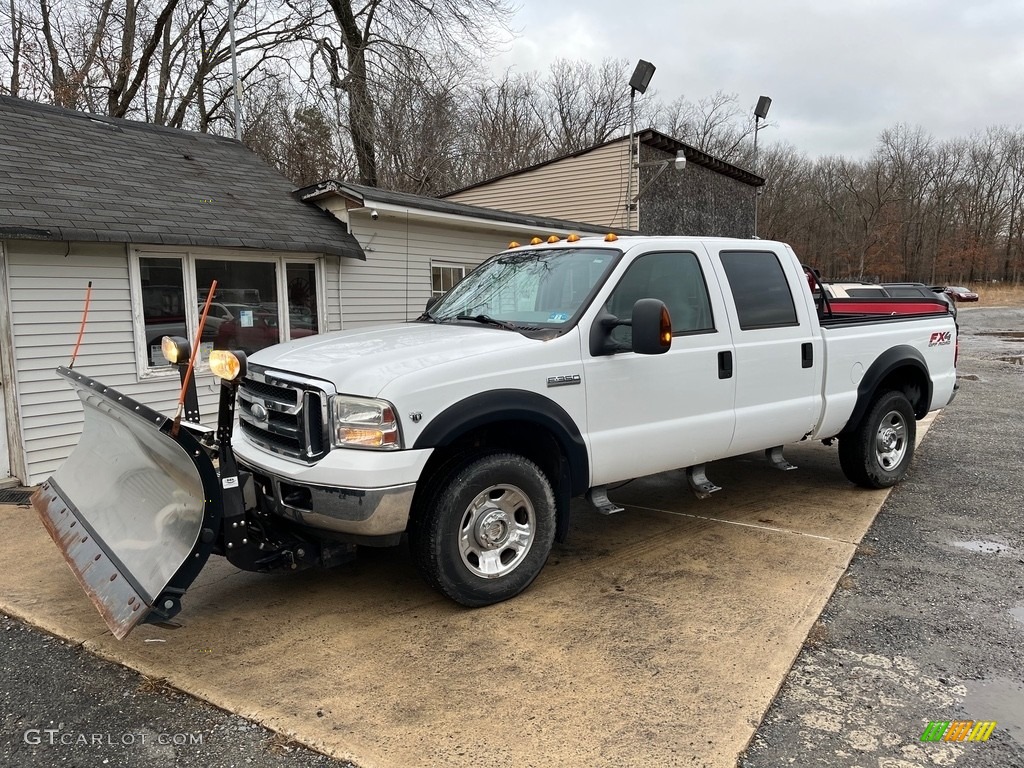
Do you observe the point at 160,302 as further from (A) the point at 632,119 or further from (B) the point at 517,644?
(A) the point at 632,119

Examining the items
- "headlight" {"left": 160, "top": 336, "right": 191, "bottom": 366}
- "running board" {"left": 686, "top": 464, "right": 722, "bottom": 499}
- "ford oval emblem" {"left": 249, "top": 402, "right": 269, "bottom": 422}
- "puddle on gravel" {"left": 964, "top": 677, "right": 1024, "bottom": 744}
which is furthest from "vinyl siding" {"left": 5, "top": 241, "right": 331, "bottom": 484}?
"puddle on gravel" {"left": 964, "top": 677, "right": 1024, "bottom": 744}

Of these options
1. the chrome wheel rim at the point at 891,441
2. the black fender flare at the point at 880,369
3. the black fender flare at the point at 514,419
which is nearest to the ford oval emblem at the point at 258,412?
the black fender flare at the point at 514,419

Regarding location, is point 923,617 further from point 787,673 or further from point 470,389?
point 470,389

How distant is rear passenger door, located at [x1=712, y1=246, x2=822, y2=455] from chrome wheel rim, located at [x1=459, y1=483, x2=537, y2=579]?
5.51ft

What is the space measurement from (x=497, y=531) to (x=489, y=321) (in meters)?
1.27

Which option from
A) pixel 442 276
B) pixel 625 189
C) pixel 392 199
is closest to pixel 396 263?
pixel 442 276

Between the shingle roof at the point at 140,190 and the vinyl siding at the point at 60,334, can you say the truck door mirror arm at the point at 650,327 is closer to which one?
the vinyl siding at the point at 60,334

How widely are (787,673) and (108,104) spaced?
25468 millimetres

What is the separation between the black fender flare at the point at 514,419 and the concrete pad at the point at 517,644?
2.56ft

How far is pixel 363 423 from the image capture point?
3336mm

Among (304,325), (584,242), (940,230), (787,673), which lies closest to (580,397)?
(584,242)

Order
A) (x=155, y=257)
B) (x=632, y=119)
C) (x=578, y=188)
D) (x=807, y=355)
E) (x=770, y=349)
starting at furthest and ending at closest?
(x=578, y=188) → (x=632, y=119) → (x=155, y=257) → (x=807, y=355) → (x=770, y=349)

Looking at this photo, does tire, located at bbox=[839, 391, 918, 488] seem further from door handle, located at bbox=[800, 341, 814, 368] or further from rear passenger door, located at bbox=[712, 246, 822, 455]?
door handle, located at bbox=[800, 341, 814, 368]

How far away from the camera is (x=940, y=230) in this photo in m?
60.3
